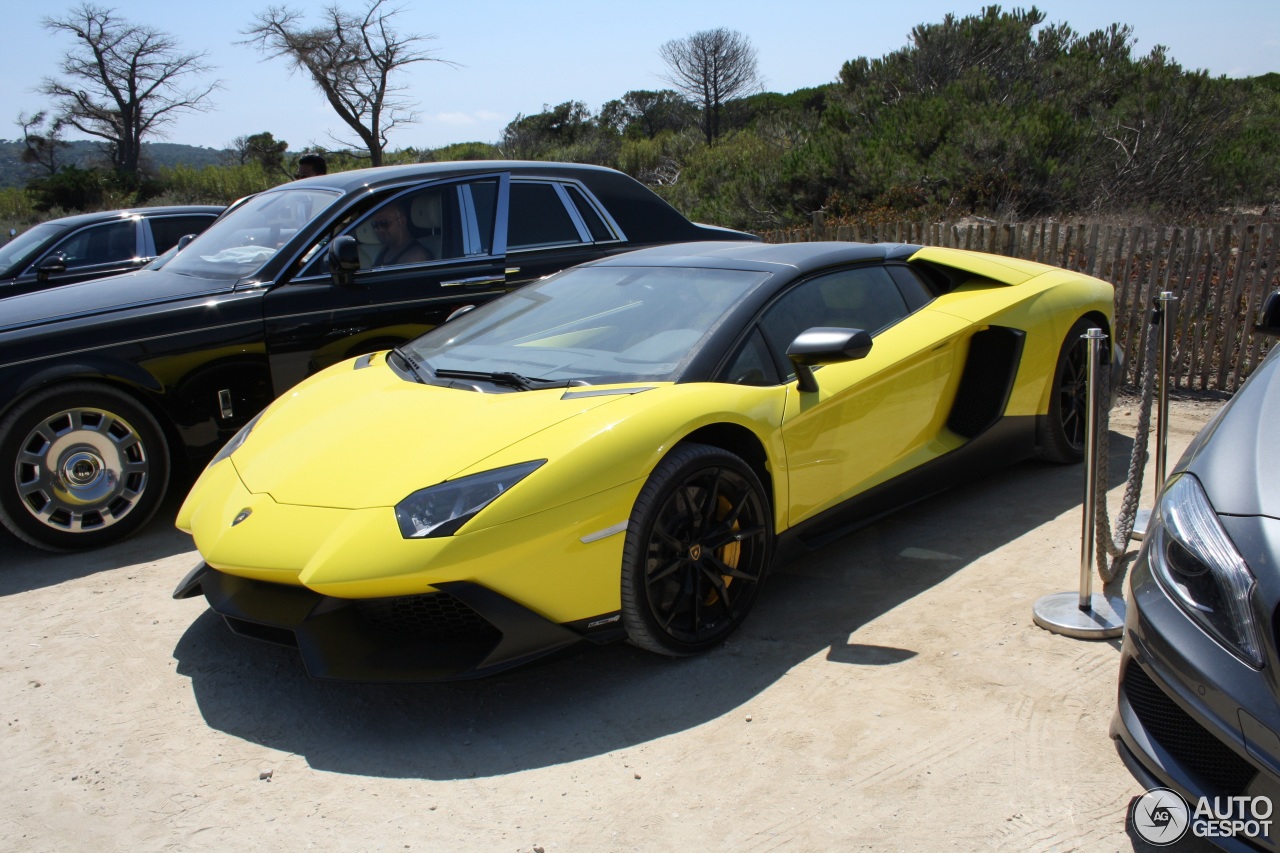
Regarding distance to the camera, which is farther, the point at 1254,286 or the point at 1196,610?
the point at 1254,286

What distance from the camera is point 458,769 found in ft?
9.15

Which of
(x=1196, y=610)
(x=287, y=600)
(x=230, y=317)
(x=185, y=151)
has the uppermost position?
(x=185, y=151)

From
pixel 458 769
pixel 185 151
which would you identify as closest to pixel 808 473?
pixel 458 769

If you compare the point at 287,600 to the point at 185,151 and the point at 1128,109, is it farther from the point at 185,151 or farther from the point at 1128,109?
the point at 185,151

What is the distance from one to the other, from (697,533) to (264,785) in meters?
1.44

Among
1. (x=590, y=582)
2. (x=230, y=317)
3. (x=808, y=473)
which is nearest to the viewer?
(x=590, y=582)

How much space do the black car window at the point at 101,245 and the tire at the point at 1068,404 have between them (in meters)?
7.45

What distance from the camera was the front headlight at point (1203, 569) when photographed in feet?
6.48

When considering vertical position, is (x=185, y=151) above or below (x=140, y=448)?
above

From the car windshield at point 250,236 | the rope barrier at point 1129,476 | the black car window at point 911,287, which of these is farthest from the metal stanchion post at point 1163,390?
the car windshield at point 250,236

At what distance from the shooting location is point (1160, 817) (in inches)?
91.3

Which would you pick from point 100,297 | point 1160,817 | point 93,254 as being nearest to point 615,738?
point 1160,817

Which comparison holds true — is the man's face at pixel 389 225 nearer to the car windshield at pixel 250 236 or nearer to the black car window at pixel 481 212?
the car windshield at pixel 250 236

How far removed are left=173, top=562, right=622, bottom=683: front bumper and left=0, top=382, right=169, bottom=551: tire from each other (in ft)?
6.56
